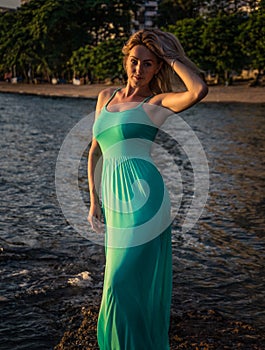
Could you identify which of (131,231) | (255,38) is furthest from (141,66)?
(255,38)

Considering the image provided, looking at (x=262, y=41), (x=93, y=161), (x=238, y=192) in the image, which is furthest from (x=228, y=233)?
(x=262, y=41)

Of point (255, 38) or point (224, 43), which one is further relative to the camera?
point (224, 43)

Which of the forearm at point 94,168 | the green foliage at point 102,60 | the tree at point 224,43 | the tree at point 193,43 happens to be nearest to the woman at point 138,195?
the forearm at point 94,168

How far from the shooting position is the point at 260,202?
1114cm

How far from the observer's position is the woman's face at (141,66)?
3494 millimetres

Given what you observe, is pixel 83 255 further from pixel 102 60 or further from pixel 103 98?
pixel 102 60

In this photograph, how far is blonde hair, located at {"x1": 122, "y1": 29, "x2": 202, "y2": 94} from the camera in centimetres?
341

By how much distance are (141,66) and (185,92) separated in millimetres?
335

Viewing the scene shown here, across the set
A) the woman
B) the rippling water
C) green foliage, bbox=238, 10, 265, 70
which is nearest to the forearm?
the woman

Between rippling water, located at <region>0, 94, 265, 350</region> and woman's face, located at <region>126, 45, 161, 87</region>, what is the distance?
2719mm

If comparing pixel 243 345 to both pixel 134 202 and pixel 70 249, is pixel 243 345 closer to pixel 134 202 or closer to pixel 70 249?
pixel 134 202

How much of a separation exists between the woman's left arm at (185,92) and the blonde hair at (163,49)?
43mm

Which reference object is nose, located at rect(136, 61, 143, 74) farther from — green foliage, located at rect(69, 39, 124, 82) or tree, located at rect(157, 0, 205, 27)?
tree, located at rect(157, 0, 205, 27)

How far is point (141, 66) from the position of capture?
3.52 meters
